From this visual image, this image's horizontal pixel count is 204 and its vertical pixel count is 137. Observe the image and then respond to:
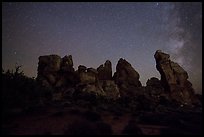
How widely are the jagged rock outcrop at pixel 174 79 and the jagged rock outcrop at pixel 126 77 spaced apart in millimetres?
6019

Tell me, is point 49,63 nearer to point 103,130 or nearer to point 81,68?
point 81,68

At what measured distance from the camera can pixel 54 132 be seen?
17.6 meters

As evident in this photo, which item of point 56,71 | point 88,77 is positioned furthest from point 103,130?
point 56,71

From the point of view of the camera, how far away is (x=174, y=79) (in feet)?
174

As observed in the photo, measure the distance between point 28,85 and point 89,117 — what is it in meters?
10.1

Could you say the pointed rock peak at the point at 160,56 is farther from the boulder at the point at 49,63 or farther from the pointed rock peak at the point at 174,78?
the boulder at the point at 49,63

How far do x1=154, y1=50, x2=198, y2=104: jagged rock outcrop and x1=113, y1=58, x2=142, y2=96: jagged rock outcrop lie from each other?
6.02 meters

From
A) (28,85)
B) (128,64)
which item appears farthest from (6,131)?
(128,64)

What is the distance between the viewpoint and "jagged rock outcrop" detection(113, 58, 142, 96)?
50503mm

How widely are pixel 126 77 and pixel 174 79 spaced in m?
11.0

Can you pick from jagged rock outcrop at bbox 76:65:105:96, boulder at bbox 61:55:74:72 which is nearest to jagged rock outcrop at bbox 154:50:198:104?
jagged rock outcrop at bbox 76:65:105:96

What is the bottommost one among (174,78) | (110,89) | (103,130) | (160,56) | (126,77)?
(103,130)

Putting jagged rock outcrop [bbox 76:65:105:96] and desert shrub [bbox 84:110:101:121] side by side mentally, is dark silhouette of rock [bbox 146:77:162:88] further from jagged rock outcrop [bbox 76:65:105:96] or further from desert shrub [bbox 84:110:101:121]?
desert shrub [bbox 84:110:101:121]

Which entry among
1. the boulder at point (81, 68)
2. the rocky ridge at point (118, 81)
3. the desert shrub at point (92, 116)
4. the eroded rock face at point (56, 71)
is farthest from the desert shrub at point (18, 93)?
the boulder at point (81, 68)
